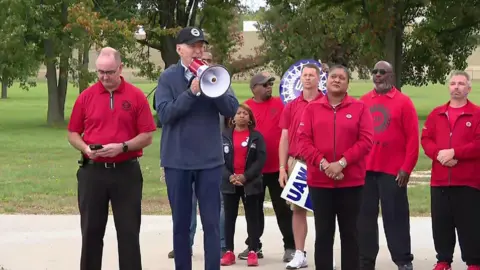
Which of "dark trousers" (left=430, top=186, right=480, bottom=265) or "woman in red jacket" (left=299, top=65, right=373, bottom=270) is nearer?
"woman in red jacket" (left=299, top=65, right=373, bottom=270)

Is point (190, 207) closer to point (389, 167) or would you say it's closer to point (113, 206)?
point (113, 206)

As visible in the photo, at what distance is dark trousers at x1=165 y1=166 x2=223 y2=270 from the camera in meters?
Result: 7.00

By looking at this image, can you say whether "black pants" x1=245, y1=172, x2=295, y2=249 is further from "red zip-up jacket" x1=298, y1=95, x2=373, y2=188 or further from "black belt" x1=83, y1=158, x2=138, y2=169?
"black belt" x1=83, y1=158, x2=138, y2=169

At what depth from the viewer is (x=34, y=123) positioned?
129 ft

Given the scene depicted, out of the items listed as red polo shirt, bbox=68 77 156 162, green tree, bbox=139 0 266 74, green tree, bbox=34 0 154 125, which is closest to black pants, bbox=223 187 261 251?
red polo shirt, bbox=68 77 156 162

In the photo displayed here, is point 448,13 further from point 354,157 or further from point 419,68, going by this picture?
point 419,68

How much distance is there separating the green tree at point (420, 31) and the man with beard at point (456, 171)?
32.5 ft

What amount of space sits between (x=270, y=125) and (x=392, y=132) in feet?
4.66

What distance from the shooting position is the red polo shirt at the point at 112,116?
697cm

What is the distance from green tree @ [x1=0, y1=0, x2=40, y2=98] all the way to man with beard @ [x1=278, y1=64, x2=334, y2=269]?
29.3m

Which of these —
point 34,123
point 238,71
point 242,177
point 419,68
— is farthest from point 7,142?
point 238,71

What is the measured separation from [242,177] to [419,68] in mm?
41824

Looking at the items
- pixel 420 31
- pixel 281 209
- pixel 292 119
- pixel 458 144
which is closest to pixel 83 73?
pixel 420 31

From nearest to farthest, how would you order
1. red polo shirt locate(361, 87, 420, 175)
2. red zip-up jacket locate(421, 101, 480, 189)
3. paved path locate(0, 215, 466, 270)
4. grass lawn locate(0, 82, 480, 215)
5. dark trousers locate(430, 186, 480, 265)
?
red zip-up jacket locate(421, 101, 480, 189) < dark trousers locate(430, 186, 480, 265) < red polo shirt locate(361, 87, 420, 175) < paved path locate(0, 215, 466, 270) < grass lawn locate(0, 82, 480, 215)
